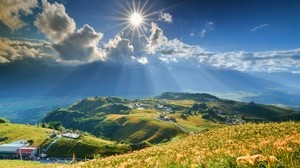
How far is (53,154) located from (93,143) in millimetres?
20934

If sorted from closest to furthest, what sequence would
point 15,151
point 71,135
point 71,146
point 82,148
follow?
point 82,148
point 15,151
point 71,146
point 71,135

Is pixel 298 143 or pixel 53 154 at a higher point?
pixel 298 143

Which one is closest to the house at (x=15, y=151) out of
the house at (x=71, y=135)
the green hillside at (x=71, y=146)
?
the green hillside at (x=71, y=146)

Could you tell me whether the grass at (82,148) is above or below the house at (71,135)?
below

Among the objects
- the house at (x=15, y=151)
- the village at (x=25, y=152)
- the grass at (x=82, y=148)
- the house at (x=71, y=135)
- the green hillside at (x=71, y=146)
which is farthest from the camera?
the house at (x=71, y=135)

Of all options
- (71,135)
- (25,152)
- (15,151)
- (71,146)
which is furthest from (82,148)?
(15,151)

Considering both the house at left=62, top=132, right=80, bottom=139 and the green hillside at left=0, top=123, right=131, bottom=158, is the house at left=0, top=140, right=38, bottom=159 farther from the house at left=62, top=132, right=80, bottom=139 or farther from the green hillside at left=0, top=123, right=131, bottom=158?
the house at left=62, top=132, right=80, bottom=139

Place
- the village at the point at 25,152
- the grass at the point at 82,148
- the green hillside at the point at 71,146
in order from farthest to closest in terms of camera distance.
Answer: the village at the point at 25,152 → the green hillside at the point at 71,146 → the grass at the point at 82,148

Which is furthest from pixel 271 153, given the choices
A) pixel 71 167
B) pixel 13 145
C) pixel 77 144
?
pixel 13 145

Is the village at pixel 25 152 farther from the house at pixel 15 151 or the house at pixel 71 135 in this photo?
the house at pixel 71 135

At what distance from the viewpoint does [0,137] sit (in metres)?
200

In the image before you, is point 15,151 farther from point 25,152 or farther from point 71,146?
point 71,146

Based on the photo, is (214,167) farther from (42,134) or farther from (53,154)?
(42,134)

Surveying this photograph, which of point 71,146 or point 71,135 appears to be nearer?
point 71,146
